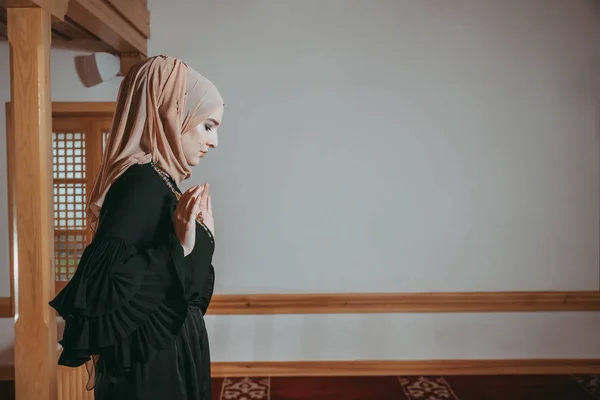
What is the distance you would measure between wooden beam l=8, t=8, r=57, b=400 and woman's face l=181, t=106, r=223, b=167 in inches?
46.1

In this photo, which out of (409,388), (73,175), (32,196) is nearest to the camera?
(32,196)

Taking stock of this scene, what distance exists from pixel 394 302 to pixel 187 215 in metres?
3.05

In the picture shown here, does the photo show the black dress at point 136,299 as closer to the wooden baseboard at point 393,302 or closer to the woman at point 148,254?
the woman at point 148,254

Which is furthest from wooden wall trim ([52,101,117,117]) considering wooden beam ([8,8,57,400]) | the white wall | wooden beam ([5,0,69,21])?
wooden beam ([8,8,57,400])

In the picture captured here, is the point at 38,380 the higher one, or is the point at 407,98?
the point at 407,98

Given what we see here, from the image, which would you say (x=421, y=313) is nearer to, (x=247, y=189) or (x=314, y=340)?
(x=314, y=340)

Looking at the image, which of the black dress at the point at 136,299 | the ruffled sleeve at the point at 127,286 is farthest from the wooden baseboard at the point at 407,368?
the ruffled sleeve at the point at 127,286

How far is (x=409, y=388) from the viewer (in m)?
4.11

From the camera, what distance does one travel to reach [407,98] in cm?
432

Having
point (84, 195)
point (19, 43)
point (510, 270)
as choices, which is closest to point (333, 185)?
point (510, 270)

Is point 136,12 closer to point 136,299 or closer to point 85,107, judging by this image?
point 85,107

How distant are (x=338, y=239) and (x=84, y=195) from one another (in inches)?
72.6

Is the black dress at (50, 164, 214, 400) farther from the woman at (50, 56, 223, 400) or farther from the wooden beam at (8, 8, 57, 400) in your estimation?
the wooden beam at (8, 8, 57, 400)

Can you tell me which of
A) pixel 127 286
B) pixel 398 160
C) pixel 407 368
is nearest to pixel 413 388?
pixel 407 368
